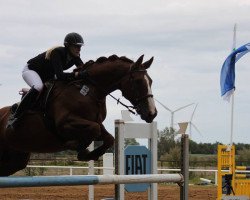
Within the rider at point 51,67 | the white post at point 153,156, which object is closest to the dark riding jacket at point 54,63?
the rider at point 51,67

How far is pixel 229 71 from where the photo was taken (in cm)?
1477

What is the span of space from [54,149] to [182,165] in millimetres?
1333

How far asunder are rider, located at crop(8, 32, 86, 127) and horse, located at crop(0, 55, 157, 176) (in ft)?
0.27

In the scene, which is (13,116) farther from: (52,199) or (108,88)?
(52,199)

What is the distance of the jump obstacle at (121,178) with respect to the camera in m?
4.29

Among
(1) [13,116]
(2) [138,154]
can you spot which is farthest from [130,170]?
(1) [13,116]

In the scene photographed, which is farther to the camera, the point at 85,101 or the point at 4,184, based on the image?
the point at 85,101

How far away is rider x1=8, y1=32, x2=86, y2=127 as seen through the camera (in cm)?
636

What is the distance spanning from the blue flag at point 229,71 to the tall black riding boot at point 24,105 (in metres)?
8.87

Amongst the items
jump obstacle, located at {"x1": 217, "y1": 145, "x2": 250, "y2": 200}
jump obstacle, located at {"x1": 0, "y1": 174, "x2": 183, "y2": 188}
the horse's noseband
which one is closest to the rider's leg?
the horse's noseband

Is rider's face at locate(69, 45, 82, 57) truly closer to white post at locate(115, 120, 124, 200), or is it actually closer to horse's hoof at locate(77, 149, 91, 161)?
white post at locate(115, 120, 124, 200)

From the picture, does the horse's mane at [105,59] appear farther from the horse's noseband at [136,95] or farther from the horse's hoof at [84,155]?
the horse's hoof at [84,155]

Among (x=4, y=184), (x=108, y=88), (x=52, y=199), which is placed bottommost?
(x=52, y=199)

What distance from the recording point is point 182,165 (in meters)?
6.30
